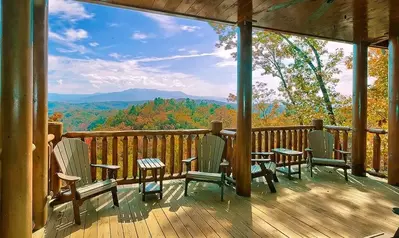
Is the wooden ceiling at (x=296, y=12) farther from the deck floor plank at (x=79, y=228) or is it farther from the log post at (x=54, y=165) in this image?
the deck floor plank at (x=79, y=228)

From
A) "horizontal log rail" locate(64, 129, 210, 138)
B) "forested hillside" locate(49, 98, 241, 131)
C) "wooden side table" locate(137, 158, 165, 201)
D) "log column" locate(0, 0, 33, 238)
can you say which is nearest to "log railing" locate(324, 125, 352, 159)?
"horizontal log rail" locate(64, 129, 210, 138)

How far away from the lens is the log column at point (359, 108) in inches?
194

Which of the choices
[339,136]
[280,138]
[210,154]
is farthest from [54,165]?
[339,136]

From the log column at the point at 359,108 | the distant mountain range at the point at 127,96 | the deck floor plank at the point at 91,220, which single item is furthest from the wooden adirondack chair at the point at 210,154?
the distant mountain range at the point at 127,96

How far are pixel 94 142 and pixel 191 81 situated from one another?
8069mm

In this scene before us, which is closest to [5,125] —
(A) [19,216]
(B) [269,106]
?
(A) [19,216]

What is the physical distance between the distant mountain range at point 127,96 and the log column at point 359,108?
5.54 metres

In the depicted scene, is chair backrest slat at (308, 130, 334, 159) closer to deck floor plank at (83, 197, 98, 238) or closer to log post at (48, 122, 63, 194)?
deck floor plank at (83, 197, 98, 238)

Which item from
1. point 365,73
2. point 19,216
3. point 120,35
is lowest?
point 19,216

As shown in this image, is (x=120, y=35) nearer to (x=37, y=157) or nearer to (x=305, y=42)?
(x=305, y=42)

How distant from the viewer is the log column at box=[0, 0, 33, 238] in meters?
1.72

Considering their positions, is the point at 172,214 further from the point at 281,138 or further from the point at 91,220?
the point at 281,138

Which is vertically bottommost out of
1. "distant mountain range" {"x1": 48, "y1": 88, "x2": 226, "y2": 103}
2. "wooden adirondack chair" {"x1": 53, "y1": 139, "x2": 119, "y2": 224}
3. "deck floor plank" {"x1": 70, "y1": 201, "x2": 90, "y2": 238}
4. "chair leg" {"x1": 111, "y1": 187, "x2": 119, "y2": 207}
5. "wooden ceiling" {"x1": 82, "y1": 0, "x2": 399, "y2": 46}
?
"deck floor plank" {"x1": 70, "y1": 201, "x2": 90, "y2": 238}

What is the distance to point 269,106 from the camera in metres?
10.1
